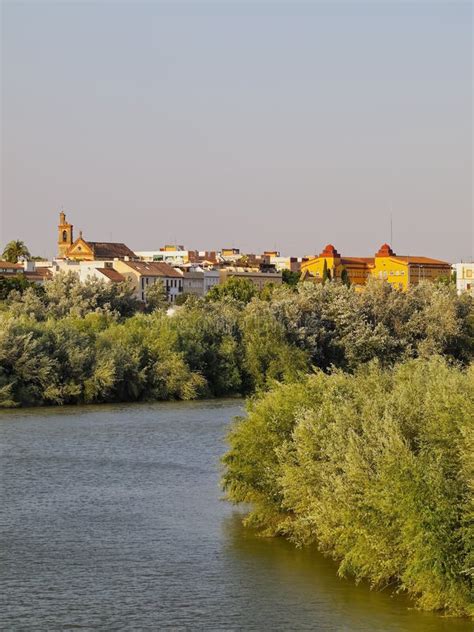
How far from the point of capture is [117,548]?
74.1 ft

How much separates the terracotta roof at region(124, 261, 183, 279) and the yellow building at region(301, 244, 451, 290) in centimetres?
2641

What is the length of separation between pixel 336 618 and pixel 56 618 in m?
3.97

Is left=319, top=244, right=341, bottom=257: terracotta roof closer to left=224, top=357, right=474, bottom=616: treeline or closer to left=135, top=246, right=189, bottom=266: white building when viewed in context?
left=135, top=246, right=189, bottom=266: white building

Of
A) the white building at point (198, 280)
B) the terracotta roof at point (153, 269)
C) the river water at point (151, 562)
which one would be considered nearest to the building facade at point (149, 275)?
the terracotta roof at point (153, 269)

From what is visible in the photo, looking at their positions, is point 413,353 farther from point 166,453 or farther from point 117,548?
point 117,548

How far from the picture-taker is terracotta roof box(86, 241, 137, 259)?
490ft

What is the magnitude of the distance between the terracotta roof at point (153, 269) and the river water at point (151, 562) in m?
88.3

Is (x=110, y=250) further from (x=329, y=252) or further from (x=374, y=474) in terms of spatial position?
(x=374, y=474)

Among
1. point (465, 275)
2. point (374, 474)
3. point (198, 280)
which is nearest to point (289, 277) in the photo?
point (198, 280)

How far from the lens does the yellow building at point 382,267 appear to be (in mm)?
157375

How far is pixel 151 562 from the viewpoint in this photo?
21578 millimetres

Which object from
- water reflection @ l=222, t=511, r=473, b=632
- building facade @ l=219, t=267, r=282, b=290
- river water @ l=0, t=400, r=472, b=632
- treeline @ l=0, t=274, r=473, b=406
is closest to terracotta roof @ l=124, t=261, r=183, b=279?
building facade @ l=219, t=267, r=282, b=290

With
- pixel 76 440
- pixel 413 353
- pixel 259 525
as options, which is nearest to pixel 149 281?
pixel 413 353

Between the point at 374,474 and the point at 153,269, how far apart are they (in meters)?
106
